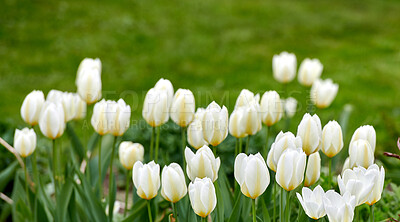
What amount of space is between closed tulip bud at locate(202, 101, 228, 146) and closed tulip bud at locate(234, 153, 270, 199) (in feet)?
0.99

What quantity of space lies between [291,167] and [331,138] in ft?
1.07

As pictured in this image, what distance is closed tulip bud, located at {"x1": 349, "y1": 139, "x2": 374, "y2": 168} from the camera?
5.61 feet

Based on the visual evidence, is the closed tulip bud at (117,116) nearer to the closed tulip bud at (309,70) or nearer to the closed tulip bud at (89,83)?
the closed tulip bud at (89,83)

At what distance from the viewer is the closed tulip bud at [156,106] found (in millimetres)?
2100

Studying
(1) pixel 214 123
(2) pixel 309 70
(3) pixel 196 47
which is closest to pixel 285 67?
(2) pixel 309 70

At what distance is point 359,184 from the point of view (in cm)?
154

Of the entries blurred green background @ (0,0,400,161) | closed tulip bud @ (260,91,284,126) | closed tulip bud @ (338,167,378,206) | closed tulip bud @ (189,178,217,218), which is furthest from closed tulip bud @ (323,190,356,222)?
blurred green background @ (0,0,400,161)

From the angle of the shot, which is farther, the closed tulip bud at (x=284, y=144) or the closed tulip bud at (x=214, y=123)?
the closed tulip bud at (x=214, y=123)

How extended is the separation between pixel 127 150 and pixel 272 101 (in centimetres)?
69

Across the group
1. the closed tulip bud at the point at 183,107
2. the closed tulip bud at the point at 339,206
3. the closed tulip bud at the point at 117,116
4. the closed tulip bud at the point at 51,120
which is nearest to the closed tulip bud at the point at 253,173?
the closed tulip bud at the point at 339,206

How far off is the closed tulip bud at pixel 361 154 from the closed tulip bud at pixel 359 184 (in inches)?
6.0

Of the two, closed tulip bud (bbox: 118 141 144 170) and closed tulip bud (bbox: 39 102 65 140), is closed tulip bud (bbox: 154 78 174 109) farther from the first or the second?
closed tulip bud (bbox: 39 102 65 140)

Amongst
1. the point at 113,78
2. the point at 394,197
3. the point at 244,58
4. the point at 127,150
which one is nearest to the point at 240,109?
the point at 127,150

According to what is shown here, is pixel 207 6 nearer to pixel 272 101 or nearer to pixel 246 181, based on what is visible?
pixel 272 101
